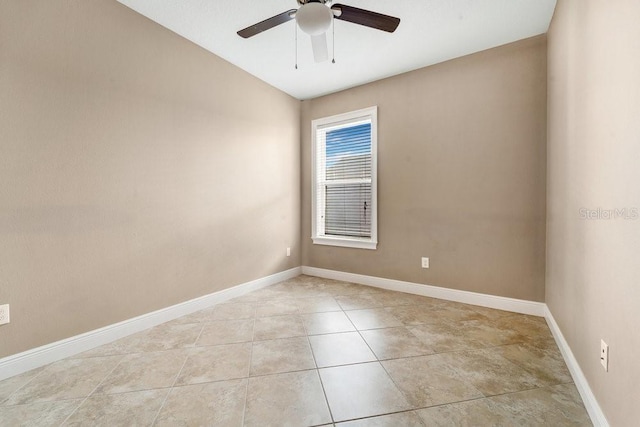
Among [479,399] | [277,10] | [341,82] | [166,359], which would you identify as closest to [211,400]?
[166,359]

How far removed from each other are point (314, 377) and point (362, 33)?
2.79m

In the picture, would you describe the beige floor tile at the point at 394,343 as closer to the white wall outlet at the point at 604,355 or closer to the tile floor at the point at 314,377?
the tile floor at the point at 314,377

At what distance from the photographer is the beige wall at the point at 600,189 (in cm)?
99

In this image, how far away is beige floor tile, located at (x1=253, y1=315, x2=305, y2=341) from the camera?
2141 mm

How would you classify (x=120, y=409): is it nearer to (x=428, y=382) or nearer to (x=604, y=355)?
(x=428, y=382)

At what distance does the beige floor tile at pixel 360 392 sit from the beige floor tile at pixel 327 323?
20.4 inches

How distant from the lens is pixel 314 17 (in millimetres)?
1610

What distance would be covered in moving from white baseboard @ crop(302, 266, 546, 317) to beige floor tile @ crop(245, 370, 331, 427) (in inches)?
73.7

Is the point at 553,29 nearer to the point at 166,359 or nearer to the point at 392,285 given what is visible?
the point at 392,285

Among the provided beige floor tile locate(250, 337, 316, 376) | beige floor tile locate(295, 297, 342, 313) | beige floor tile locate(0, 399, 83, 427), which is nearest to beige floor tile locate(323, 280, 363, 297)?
beige floor tile locate(295, 297, 342, 313)

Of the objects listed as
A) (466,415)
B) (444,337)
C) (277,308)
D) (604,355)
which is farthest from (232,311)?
(604,355)

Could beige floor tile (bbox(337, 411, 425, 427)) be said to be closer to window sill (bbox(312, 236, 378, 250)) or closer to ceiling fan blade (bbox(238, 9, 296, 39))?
window sill (bbox(312, 236, 378, 250))

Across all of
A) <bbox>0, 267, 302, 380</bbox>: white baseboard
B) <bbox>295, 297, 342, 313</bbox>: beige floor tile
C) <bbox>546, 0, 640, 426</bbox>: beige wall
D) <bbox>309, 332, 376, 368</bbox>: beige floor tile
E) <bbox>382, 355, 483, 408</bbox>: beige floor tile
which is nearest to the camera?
<bbox>546, 0, 640, 426</bbox>: beige wall

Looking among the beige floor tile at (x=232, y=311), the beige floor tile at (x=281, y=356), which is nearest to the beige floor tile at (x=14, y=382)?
the beige floor tile at (x=232, y=311)
